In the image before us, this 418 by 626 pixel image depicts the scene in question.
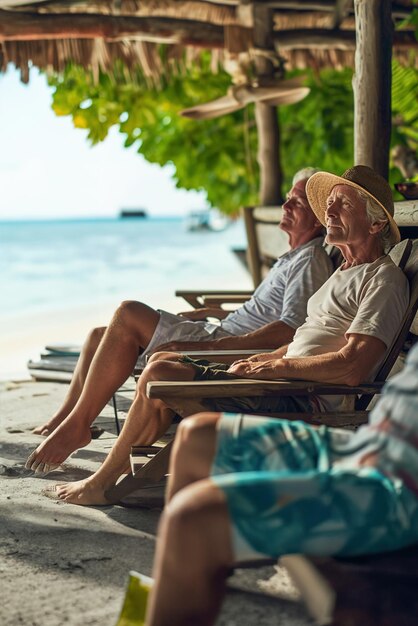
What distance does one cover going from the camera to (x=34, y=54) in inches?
309

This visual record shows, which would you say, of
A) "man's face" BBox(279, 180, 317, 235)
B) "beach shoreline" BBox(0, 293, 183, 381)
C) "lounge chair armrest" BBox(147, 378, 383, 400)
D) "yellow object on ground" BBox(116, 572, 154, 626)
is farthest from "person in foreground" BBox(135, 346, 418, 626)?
"beach shoreline" BBox(0, 293, 183, 381)

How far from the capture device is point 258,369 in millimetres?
3939

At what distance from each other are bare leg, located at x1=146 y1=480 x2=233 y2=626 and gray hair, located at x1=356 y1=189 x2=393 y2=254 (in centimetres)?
213

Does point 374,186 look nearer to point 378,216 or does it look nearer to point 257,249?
point 378,216

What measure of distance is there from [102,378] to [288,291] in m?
1.01

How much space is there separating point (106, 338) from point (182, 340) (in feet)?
1.39

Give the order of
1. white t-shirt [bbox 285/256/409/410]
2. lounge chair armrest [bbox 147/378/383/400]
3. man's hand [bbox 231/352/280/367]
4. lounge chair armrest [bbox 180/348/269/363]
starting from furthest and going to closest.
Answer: lounge chair armrest [bbox 180/348/269/363], man's hand [bbox 231/352/280/367], white t-shirt [bbox 285/256/409/410], lounge chair armrest [bbox 147/378/383/400]


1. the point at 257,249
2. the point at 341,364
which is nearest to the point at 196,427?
the point at 341,364

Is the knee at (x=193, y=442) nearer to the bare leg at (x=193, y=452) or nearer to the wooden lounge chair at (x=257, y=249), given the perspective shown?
the bare leg at (x=193, y=452)

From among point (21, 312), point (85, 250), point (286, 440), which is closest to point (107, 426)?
point (286, 440)

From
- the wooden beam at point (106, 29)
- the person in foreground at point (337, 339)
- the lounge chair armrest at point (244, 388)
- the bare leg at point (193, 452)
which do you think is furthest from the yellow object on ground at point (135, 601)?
the wooden beam at point (106, 29)

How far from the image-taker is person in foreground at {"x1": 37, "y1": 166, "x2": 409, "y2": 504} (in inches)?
148

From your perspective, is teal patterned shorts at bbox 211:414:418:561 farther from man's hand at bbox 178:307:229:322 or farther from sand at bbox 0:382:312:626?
man's hand at bbox 178:307:229:322

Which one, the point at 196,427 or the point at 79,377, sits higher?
the point at 196,427
